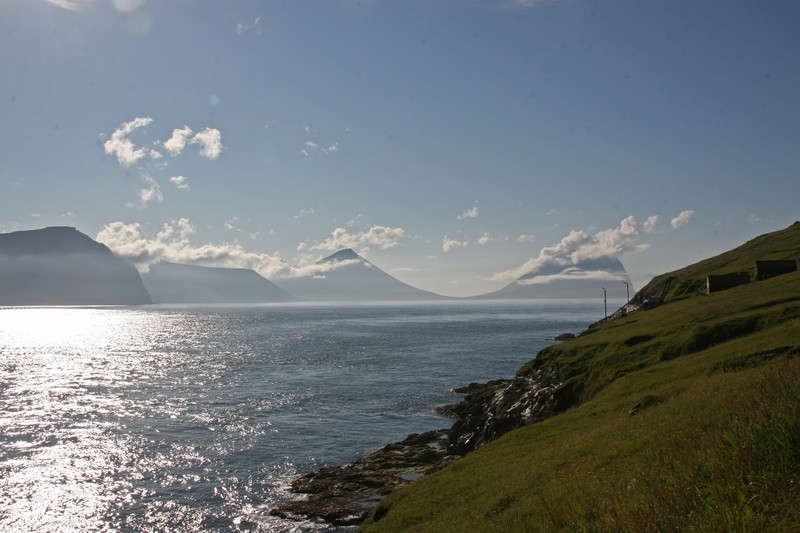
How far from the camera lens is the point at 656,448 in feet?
55.4

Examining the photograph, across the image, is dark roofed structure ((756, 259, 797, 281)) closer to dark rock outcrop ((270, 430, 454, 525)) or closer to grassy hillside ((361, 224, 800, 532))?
grassy hillside ((361, 224, 800, 532))

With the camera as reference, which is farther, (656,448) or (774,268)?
(774,268)

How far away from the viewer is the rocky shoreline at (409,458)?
30641 millimetres

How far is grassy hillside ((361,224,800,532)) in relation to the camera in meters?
9.24

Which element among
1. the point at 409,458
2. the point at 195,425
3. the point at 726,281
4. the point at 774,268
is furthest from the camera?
the point at 726,281

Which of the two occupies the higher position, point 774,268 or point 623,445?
point 774,268

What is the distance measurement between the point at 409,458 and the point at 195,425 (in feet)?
83.0

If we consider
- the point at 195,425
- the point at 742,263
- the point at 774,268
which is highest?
the point at 742,263

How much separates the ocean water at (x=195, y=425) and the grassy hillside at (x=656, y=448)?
11.0 m

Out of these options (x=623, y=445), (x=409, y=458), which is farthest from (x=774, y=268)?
(x=623, y=445)

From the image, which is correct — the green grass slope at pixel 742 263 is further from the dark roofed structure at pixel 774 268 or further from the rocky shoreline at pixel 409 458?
the rocky shoreline at pixel 409 458

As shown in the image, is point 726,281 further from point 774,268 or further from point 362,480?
point 362,480

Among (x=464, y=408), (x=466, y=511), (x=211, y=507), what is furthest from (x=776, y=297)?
(x=211, y=507)

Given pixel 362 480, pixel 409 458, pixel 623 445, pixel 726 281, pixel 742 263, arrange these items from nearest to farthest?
pixel 623 445 < pixel 362 480 < pixel 409 458 < pixel 726 281 < pixel 742 263
